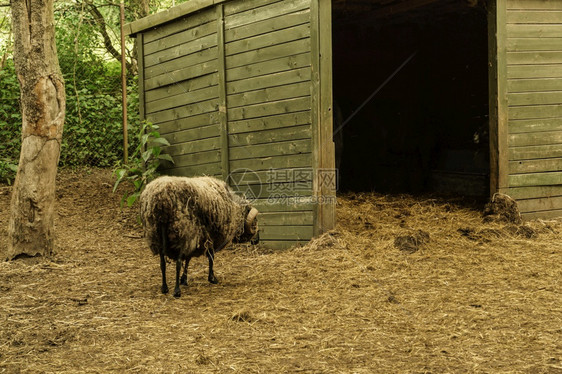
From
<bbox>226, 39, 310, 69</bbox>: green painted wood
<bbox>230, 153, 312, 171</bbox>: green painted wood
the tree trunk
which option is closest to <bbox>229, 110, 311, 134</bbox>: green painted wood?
<bbox>230, 153, 312, 171</bbox>: green painted wood

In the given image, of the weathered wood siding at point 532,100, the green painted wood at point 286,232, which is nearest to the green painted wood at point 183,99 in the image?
the green painted wood at point 286,232

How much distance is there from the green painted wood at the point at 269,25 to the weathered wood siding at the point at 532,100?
97.8 inches

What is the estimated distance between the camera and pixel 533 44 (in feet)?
24.5

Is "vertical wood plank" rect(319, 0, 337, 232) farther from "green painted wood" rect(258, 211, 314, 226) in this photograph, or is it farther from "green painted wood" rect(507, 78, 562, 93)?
"green painted wood" rect(507, 78, 562, 93)

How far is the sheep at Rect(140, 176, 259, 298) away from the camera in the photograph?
4.75 metres

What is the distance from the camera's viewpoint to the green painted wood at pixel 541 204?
7430mm

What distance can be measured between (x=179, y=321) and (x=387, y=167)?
7551 mm

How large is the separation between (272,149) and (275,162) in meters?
0.17

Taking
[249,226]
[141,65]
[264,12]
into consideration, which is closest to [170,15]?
[141,65]

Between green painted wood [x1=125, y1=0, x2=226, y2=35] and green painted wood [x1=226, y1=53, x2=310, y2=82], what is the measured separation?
96 centimetres

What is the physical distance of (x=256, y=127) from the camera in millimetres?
7492

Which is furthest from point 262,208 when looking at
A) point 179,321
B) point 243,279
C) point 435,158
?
point 435,158

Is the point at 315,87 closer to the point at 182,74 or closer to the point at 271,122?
the point at 271,122

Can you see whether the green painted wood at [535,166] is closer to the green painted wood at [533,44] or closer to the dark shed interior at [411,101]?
the green painted wood at [533,44]
